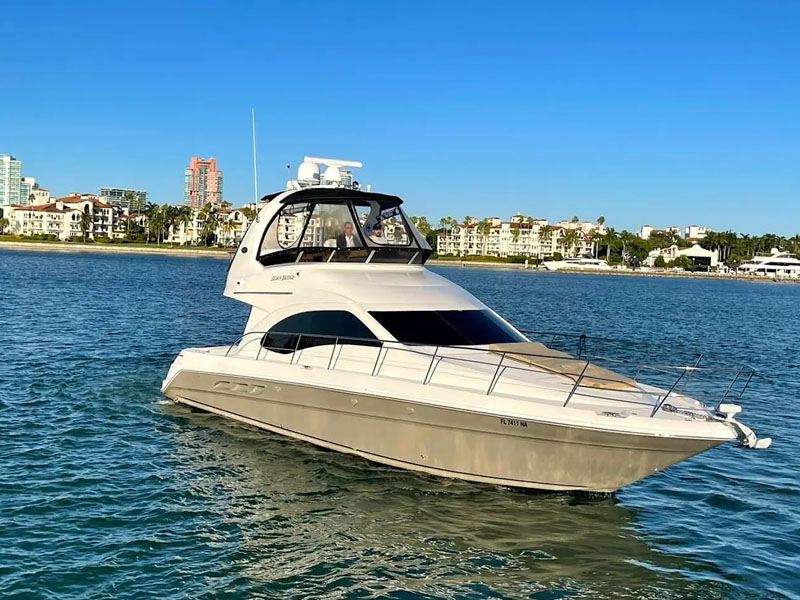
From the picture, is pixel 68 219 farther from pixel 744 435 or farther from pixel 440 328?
pixel 744 435

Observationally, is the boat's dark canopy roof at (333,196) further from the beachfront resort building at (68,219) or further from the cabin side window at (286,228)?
the beachfront resort building at (68,219)

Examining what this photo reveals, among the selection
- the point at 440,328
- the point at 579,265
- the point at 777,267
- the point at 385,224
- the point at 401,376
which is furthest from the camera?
the point at 777,267

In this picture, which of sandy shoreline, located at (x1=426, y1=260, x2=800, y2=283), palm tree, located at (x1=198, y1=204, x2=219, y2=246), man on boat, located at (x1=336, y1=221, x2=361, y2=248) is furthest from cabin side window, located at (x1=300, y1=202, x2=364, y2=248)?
palm tree, located at (x1=198, y1=204, x2=219, y2=246)

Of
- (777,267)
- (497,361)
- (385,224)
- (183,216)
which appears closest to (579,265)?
(777,267)

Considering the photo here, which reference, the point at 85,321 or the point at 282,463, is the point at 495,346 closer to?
the point at 282,463

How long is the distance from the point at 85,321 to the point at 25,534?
70.8ft

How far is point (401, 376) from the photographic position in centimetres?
1046

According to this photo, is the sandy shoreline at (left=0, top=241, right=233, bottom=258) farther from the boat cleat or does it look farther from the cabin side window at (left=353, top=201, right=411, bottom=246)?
the boat cleat

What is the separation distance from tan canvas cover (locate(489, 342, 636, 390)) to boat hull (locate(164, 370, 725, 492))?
106 centimetres

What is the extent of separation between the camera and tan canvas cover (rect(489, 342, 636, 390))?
10008mm

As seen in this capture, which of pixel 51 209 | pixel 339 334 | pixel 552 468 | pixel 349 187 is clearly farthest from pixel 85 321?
pixel 51 209

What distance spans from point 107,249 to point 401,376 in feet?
510

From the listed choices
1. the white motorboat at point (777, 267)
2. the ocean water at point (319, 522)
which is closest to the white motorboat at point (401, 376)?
the ocean water at point (319, 522)

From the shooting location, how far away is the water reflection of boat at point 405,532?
25.6ft
